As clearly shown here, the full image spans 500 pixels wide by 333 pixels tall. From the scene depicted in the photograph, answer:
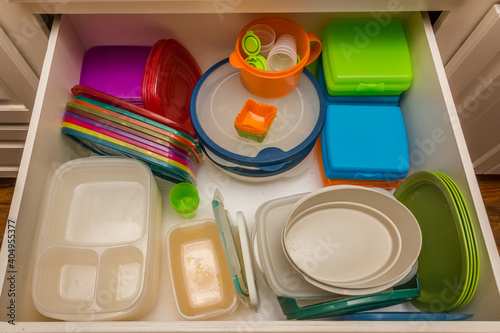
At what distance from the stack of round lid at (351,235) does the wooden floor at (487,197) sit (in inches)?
36.0

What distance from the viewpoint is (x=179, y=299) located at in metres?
0.72

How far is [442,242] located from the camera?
0.69m

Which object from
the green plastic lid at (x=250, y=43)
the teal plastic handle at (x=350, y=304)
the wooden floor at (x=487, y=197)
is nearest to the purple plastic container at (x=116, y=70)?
the green plastic lid at (x=250, y=43)

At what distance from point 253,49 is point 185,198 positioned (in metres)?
0.38

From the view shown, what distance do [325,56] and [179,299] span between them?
0.66 metres

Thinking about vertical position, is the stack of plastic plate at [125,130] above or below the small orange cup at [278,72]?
below

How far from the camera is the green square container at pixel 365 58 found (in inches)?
31.6

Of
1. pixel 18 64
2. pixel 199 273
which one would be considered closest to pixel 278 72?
pixel 199 273

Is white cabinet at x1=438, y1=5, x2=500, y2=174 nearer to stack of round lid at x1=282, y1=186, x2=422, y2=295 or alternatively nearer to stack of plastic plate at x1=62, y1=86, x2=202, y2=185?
stack of round lid at x1=282, y1=186, x2=422, y2=295

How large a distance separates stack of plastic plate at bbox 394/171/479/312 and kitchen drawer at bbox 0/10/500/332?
34mm

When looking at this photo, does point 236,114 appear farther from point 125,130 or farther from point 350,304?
point 350,304

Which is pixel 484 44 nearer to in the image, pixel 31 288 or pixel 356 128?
pixel 356 128

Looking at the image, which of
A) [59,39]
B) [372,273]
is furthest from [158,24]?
[372,273]

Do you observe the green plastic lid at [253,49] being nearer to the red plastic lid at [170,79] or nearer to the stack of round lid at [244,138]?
the stack of round lid at [244,138]
